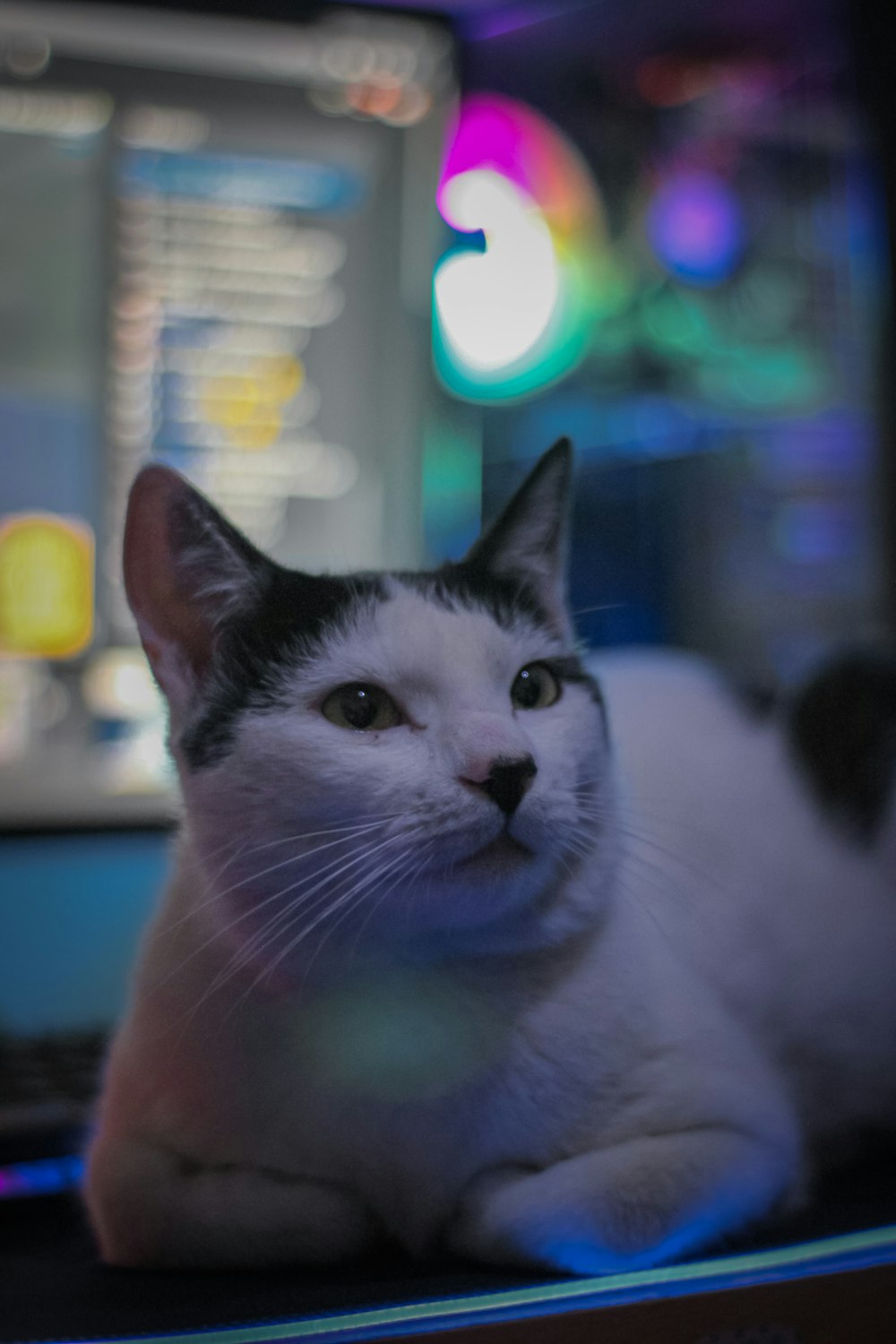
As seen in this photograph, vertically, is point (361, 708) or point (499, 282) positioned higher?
point (499, 282)

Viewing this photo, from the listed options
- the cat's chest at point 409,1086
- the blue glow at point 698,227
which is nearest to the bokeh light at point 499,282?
the cat's chest at point 409,1086

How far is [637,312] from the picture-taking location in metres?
1.73

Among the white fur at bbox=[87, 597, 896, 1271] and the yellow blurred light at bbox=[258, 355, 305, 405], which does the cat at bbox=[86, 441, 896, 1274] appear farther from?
the yellow blurred light at bbox=[258, 355, 305, 405]

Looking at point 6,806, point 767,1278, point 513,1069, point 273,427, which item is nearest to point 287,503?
point 273,427

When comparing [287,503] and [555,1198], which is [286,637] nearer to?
[555,1198]

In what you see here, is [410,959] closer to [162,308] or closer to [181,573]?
[181,573]

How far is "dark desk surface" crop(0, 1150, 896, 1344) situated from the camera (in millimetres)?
401

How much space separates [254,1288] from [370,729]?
0.25 meters

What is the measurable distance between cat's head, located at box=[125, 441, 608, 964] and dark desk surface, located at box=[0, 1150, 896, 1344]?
0.14 metres

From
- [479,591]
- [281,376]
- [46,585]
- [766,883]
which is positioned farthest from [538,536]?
[46,585]

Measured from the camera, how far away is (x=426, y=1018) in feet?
1.49

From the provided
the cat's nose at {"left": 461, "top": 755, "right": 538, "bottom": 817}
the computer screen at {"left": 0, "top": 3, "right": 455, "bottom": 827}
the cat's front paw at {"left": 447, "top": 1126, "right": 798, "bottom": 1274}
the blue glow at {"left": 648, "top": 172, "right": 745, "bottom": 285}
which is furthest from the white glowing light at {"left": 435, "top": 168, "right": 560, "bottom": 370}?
the blue glow at {"left": 648, "top": 172, "right": 745, "bottom": 285}

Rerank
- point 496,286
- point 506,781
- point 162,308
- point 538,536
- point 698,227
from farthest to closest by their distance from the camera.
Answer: point 698,227, point 162,308, point 496,286, point 538,536, point 506,781

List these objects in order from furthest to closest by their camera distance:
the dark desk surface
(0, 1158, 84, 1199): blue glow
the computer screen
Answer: the computer screen, (0, 1158, 84, 1199): blue glow, the dark desk surface
